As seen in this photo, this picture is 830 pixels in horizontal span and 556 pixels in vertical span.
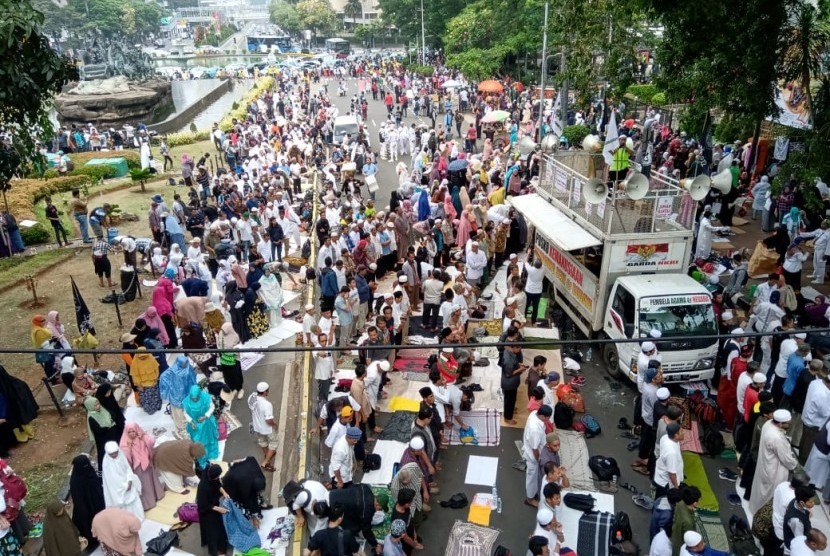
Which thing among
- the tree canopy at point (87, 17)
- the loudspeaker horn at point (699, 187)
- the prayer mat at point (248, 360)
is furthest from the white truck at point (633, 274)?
the tree canopy at point (87, 17)

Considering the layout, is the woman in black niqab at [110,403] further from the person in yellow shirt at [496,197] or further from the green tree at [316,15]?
the green tree at [316,15]

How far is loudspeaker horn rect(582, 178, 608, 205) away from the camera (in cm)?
1052

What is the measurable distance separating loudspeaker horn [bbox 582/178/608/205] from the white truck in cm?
2

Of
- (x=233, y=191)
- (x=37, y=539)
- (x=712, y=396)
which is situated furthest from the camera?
(x=233, y=191)

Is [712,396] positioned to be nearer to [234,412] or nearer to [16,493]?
[234,412]

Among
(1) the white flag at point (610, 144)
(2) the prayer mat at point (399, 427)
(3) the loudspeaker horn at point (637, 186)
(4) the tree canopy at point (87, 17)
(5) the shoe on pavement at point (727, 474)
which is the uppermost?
(4) the tree canopy at point (87, 17)

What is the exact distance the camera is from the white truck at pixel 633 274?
966cm

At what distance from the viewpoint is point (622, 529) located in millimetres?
7281

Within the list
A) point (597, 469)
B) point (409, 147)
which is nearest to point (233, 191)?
point (409, 147)

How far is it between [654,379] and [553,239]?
3.65 metres

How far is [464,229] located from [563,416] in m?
6.66

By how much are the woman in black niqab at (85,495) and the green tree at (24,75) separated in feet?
21.2

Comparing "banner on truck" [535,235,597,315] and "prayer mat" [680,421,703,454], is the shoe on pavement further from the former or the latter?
"banner on truck" [535,235,597,315]

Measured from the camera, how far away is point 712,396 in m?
9.95
